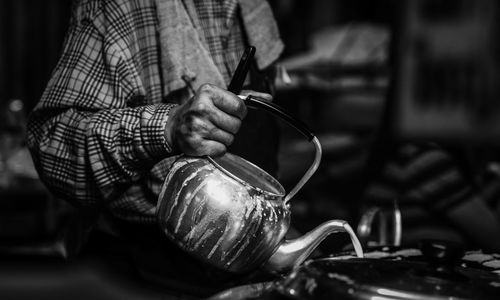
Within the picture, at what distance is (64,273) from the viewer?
163 inches

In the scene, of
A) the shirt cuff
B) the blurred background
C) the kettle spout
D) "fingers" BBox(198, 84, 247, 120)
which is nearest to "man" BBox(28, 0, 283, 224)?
the shirt cuff

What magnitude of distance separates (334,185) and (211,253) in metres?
2.20

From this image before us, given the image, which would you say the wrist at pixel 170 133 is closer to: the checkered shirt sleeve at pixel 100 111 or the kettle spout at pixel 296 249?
the checkered shirt sleeve at pixel 100 111

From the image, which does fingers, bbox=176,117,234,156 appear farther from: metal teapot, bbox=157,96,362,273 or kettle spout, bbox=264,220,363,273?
kettle spout, bbox=264,220,363,273

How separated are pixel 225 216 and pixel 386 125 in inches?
99.0

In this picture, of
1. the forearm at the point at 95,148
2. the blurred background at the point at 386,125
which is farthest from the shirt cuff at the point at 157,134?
the blurred background at the point at 386,125

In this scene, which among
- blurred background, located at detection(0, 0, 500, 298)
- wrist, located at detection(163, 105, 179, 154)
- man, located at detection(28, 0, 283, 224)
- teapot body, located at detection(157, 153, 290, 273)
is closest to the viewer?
teapot body, located at detection(157, 153, 290, 273)

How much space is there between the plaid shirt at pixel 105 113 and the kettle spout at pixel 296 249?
30 centimetres

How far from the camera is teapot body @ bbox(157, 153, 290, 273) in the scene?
1.00m

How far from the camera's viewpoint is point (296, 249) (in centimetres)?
109

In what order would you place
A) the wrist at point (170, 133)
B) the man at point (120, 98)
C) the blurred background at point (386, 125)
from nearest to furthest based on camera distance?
the wrist at point (170, 133)
the man at point (120, 98)
the blurred background at point (386, 125)

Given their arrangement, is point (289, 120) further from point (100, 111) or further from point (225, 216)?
point (100, 111)

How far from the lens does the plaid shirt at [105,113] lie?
4.12ft

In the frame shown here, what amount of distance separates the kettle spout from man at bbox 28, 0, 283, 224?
28 centimetres
